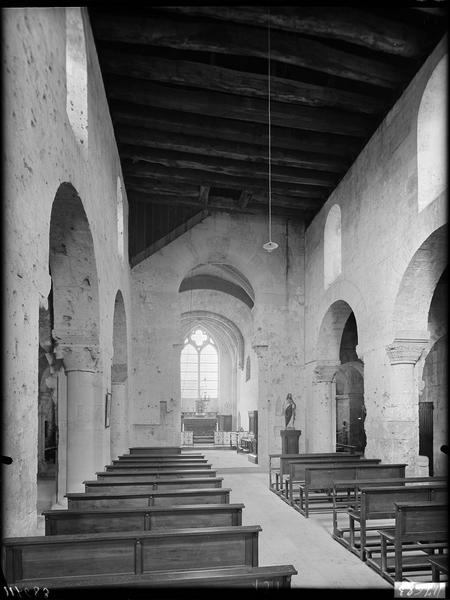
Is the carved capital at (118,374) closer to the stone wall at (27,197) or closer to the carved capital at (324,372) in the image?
the carved capital at (324,372)

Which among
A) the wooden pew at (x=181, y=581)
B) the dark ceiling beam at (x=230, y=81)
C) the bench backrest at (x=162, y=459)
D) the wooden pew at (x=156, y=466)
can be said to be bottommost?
the bench backrest at (x=162, y=459)

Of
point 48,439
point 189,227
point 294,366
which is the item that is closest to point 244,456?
point 294,366

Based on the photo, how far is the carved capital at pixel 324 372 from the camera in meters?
15.8

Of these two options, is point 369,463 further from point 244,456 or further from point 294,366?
point 244,456

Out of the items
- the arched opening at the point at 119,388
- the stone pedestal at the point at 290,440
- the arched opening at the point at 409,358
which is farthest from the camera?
the stone pedestal at the point at 290,440

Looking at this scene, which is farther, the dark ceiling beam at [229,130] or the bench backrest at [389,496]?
the dark ceiling beam at [229,130]

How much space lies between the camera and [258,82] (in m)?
10.2

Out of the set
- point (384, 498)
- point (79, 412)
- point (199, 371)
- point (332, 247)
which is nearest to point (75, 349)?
point (79, 412)

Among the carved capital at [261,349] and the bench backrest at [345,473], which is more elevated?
the carved capital at [261,349]

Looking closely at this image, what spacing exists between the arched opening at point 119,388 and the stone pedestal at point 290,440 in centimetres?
445

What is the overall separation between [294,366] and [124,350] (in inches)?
213

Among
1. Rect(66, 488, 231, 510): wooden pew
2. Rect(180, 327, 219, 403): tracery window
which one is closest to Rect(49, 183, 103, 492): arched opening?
Rect(66, 488, 231, 510): wooden pew

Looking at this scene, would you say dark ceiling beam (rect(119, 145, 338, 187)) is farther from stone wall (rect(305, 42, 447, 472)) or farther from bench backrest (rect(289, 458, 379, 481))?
bench backrest (rect(289, 458, 379, 481))

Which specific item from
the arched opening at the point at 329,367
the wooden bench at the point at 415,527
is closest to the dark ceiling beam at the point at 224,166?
the arched opening at the point at 329,367
